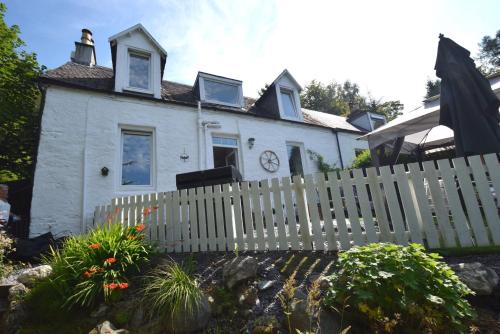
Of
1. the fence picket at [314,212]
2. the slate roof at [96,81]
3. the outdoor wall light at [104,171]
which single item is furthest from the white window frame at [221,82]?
the fence picket at [314,212]

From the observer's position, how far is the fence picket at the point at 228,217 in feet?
12.9

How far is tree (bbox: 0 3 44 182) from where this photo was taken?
337 inches

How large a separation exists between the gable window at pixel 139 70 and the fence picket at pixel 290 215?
672cm

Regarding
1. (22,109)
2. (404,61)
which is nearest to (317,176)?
(404,61)

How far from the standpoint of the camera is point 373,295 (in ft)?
6.14

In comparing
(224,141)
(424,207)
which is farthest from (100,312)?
(224,141)

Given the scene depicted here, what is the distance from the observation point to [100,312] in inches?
106

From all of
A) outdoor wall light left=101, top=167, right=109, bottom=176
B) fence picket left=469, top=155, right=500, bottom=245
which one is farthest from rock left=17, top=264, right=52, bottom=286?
fence picket left=469, top=155, right=500, bottom=245

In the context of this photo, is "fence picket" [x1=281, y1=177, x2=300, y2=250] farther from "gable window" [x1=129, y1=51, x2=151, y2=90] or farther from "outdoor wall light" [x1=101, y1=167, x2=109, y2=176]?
"gable window" [x1=129, y1=51, x2=151, y2=90]

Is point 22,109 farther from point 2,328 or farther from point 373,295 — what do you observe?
point 373,295

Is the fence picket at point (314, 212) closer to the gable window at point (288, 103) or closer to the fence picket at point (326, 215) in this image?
the fence picket at point (326, 215)

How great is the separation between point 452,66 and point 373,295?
4365 millimetres

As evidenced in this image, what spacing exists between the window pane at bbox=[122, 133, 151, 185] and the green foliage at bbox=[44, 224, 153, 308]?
3.80 m

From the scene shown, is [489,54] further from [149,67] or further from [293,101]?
[149,67]
